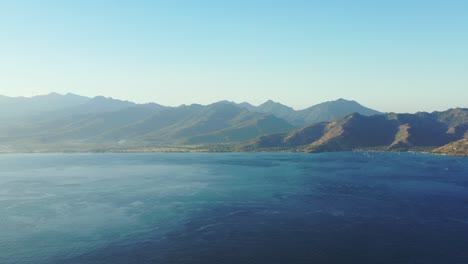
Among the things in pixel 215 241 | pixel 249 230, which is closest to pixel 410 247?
pixel 249 230

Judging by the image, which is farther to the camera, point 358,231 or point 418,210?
point 418,210

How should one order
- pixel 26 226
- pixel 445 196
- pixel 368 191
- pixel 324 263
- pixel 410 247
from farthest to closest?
pixel 368 191 < pixel 445 196 < pixel 26 226 < pixel 410 247 < pixel 324 263

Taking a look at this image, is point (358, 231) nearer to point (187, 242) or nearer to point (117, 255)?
point (187, 242)

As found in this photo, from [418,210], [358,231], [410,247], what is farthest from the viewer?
[418,210]

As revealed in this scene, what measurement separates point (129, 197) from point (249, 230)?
73.6 meters

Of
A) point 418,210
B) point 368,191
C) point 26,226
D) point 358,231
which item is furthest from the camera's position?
point 368,191

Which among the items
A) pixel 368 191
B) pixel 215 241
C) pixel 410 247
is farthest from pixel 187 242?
pixel 368 191

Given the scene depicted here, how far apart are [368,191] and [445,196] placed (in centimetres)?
3168

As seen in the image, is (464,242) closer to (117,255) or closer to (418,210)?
(418,210)

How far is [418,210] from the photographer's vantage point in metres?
148

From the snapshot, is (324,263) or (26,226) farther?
(26,226)

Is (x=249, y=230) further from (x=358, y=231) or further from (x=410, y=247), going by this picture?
(x=410, y=247)

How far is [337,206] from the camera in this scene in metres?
154

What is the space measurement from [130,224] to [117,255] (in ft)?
99.4
